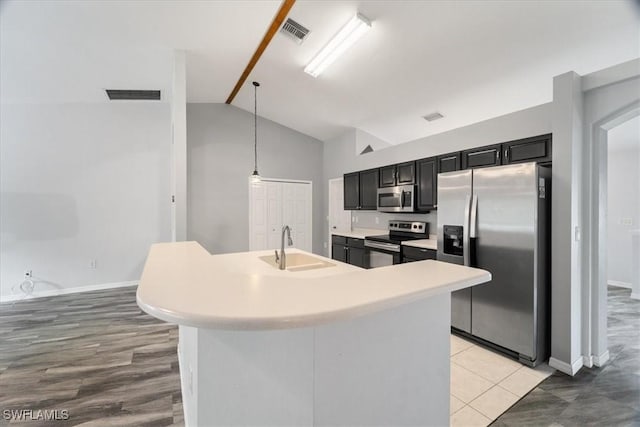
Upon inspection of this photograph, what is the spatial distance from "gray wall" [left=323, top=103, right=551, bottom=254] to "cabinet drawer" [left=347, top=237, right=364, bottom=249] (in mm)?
630

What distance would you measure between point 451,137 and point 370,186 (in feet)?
5.26

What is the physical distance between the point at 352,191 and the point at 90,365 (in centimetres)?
427

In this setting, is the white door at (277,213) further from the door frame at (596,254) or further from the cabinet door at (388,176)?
the door frame at (596,254)

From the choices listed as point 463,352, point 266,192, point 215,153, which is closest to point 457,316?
point 463,352

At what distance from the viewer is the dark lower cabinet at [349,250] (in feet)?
14.6

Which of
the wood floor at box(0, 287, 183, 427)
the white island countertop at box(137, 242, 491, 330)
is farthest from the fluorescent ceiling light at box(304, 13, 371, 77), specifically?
the wood floor at box(0, 287, 183, 427)

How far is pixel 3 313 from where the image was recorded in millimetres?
3527

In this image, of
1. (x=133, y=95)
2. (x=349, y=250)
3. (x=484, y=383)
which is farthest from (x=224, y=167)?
(x=484, y=383)

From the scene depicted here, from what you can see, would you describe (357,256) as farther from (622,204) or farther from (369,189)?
(622,204)

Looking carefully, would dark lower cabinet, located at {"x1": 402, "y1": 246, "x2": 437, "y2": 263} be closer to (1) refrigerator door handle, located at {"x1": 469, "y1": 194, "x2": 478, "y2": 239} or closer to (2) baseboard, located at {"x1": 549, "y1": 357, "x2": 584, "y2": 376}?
(1) refrigerator door handle, located at {"x1": 469, "y1": 194, "x2": 478, "y2": 239}

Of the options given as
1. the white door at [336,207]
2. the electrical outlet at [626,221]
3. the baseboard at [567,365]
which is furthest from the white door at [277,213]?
the electrical outlet at [626,221]

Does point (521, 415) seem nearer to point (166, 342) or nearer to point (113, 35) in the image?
point (166, 342)

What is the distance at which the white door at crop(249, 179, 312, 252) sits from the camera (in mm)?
5590

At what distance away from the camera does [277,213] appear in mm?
5824
